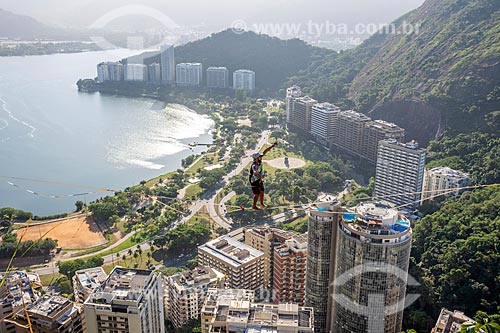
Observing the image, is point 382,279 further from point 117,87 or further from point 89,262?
point 117,87

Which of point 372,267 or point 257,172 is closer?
point 257,172

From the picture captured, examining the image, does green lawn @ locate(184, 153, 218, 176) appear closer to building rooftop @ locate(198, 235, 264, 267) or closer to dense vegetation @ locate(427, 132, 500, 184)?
building rooftop @ locate(198, 235, 264, 267)

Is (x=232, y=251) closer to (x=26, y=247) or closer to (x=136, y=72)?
(x=26, y=247)

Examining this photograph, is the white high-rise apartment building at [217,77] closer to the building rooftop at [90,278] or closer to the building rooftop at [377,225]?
the building rooftop at [90,278]

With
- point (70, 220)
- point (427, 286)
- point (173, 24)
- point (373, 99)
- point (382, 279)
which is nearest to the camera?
point (382, 279)

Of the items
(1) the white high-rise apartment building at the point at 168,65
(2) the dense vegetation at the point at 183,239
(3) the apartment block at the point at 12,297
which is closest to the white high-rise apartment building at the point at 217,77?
(1) the white high-rise apartment building at the point at 168,65

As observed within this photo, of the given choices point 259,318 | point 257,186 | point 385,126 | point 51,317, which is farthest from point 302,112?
point 257,186

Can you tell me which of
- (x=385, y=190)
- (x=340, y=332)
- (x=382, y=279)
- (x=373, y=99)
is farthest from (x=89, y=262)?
(x=373, y=99)

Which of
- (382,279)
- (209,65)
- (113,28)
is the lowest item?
(382,279)
